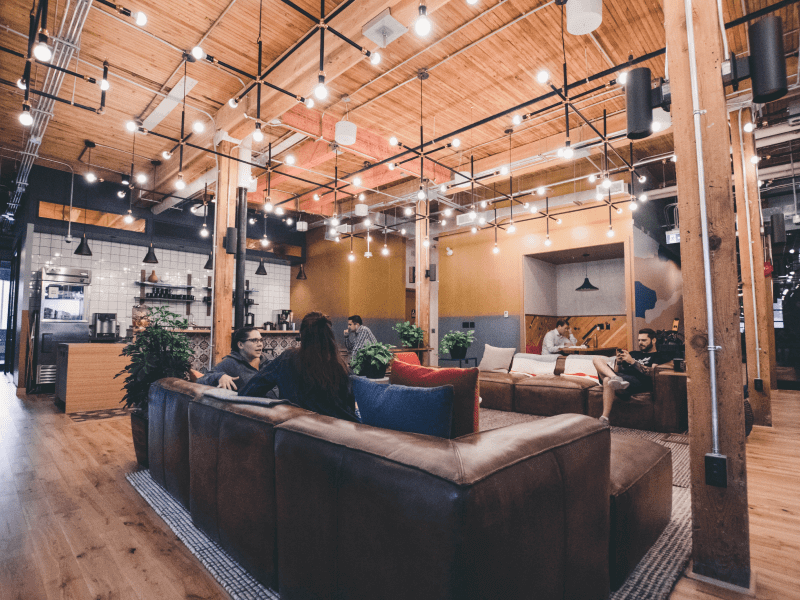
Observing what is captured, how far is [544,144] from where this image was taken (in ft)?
24.6

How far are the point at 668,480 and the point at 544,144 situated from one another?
647 cm

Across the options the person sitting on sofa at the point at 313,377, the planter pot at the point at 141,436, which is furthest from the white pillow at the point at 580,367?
→ the planter pot at the point at 141,436

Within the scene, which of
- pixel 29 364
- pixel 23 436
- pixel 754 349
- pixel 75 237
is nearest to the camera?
pixel 23 436

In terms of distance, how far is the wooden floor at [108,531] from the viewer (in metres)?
1.90

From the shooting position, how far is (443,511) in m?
1.06

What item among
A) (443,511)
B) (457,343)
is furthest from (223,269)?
(443,511)

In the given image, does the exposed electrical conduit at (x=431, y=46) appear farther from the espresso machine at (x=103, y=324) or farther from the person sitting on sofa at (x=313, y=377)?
the espresso machine at (x=103, y=324)

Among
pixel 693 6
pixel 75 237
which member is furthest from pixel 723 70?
pixel 75 237

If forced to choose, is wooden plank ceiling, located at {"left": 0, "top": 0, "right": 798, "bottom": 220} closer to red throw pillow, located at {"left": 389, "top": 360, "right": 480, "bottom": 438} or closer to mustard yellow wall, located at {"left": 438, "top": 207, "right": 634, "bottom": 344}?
mustard yellow wall, located at {"left": 438, "top": 207, "right": 634, "bottom": 344}

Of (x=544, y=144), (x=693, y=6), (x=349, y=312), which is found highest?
(x=544, y=144)

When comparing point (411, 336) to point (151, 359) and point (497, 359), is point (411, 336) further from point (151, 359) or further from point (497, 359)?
point (151, 359)

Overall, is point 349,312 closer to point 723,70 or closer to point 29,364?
point 29,364

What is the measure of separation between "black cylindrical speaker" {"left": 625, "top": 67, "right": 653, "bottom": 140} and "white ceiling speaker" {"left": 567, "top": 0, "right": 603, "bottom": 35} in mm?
1286

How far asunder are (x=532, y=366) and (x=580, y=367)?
0.73m
